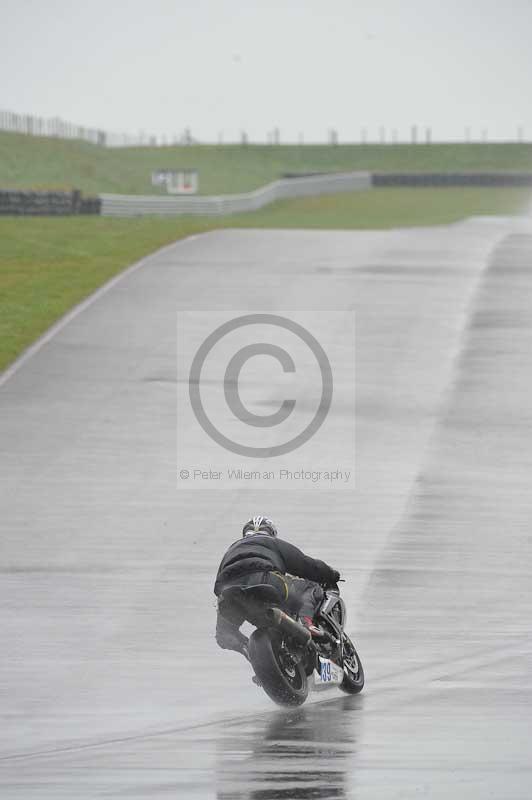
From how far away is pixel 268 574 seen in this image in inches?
423

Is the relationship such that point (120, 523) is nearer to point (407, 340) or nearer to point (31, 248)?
point (407, 340)

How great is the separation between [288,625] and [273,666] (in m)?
0.29

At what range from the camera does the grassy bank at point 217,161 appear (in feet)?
256

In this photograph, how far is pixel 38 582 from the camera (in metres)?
14.9

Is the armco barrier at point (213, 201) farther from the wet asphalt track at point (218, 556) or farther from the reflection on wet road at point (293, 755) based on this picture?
the reflection on wet road at point (293, 755)

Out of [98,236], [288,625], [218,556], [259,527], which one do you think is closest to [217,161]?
[98,236]

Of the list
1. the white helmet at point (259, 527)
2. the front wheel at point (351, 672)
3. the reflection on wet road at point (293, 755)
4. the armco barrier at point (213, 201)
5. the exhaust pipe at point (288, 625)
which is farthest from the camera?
the armco barrier at point (213, 201)

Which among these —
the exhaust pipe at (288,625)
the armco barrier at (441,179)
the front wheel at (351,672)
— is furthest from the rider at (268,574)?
the armco barrier at (441,179)

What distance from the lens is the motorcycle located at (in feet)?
35.0

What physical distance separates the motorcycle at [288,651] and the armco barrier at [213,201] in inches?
1674

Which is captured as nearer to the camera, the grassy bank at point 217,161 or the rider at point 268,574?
the rider at point 268,574

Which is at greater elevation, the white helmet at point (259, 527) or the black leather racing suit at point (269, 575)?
the white helmet at point (259, 527)

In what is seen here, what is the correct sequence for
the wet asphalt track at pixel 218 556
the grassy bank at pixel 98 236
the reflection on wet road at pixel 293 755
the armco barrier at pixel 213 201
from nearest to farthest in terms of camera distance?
the reflection on wet road at pixel 293 755
the wet asphalt track at pixel 218 556
the grassy bank at pixel 98 236
the armco barrier at pixel 213 201

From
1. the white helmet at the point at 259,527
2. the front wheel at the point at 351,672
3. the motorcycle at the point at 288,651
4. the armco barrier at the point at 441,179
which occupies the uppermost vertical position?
the white helmet at the point at 259,527
